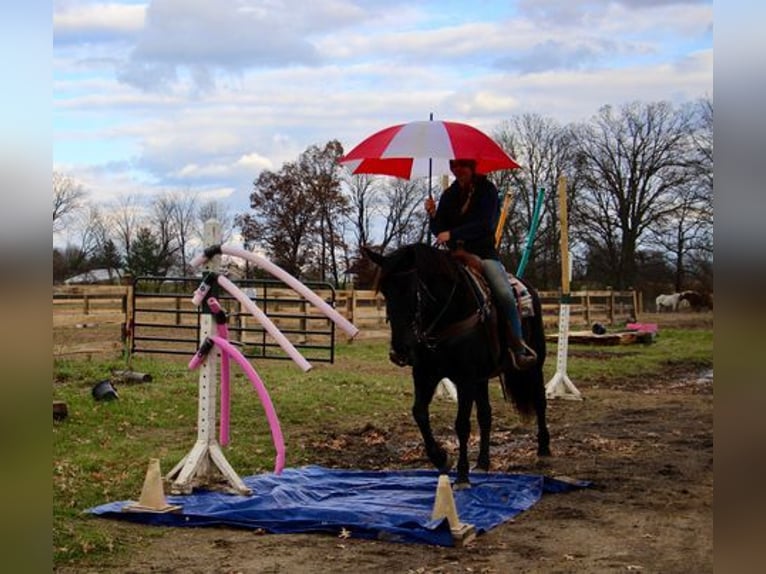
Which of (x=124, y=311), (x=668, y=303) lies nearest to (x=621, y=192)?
(x=668, y=303)

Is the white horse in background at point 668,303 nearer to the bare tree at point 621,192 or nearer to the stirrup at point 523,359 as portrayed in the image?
the bare tree at point 621,192

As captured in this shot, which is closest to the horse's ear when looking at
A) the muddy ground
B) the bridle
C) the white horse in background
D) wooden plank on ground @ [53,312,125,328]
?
the bridle

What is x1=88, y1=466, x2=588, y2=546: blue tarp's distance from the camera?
5.29 meters

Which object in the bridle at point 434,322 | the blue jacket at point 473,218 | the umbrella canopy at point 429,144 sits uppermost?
the umbrella canopy at point 429,144

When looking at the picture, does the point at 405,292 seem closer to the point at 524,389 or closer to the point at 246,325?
the point at 524,389

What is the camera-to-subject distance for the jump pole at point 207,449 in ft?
19.8

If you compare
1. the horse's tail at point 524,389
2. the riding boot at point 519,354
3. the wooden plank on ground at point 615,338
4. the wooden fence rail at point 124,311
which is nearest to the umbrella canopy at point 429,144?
the wooden fence rail at point 124,311

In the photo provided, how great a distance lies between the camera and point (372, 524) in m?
5.28

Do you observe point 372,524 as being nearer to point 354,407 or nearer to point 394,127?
point 394,127

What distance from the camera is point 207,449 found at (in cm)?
615

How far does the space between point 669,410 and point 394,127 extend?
20.1 ft

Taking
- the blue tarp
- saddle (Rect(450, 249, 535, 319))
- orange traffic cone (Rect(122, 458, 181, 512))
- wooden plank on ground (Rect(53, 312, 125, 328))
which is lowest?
the blue tarp

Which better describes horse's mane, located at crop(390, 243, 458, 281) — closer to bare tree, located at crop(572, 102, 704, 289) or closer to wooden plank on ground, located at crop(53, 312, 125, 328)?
wooden plank on ground, located at crop(53, 312, 125, 328)

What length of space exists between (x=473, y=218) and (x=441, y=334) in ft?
3.53
